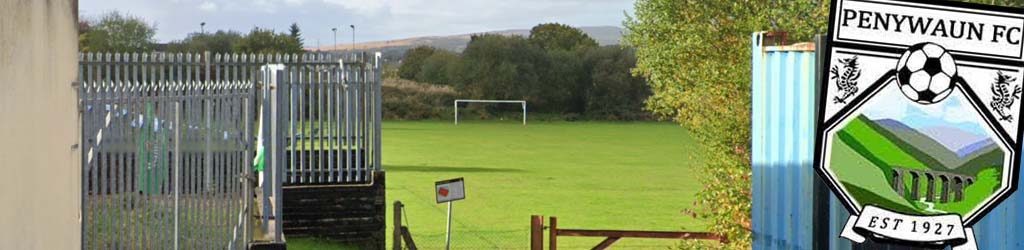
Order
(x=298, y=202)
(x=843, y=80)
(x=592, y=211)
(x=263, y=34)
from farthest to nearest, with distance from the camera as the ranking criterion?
(x=263, y=34) → (x=592, y=211) → (x=298, y=202) → (x=843, y=80)

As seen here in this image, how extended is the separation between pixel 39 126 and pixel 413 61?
258 ft

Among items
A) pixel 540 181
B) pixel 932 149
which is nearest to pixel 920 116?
pixel 932 149

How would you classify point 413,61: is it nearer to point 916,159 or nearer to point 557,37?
point 557,37

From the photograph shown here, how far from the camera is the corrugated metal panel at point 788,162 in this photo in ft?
20.1

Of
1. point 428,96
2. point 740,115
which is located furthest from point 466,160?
point 428,96

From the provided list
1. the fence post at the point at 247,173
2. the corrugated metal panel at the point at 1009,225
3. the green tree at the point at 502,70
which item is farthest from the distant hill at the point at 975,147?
the green tree at the point at 502,70

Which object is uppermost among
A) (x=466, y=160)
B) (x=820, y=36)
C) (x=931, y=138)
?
(x=820, y=36)

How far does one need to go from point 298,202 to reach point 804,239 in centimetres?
1099

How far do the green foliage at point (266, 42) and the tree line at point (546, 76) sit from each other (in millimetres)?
21185

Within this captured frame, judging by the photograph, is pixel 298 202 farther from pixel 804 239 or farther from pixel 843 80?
pixel 843 80

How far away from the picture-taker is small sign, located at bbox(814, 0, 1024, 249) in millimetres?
4332

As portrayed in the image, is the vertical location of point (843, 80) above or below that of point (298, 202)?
above

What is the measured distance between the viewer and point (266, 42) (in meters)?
58.1

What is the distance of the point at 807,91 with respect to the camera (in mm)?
6441
